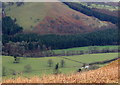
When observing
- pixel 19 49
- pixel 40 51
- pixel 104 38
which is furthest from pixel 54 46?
pixel 104 38

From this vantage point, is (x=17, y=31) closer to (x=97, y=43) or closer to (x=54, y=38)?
(x=54, y=38)

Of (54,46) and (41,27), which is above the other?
(41,27)

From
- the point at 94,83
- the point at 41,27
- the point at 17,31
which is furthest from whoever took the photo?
the point at 41,27

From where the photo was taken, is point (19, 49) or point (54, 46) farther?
point (54, 46)

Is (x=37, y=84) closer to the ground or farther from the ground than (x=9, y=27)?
closer to the ground

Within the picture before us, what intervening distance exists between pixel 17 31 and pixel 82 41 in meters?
46.1

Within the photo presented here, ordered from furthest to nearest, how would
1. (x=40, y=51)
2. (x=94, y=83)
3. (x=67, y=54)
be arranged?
(x=40, y=51) → (x=67, y=54) → (x=94, y=83)

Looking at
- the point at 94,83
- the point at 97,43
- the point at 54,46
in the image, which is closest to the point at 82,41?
the point at 97,43

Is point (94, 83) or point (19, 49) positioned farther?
point (19, 49)

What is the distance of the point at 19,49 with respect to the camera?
13862 centimetres

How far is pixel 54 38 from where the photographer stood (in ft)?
548

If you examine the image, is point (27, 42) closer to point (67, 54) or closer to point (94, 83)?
point (67, 54)

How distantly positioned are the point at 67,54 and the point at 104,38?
42.3 metres

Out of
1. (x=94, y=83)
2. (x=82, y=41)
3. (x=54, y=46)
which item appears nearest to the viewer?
(x=94, y=83)
